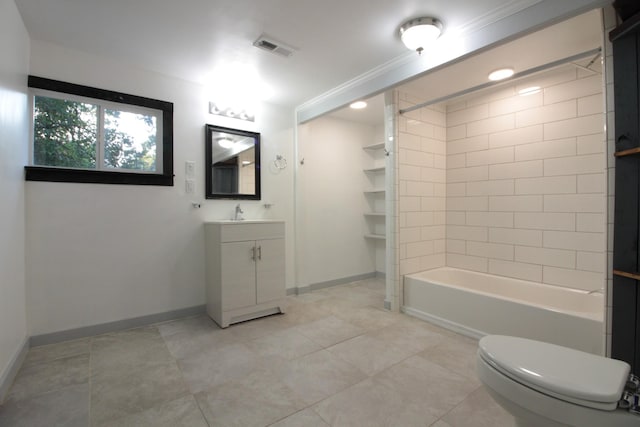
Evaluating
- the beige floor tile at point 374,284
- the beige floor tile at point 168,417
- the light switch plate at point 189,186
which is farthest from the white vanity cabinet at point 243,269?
the beige floor tile at point 374,284

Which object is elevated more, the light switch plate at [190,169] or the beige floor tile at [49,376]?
the light switch plate at [190,169]

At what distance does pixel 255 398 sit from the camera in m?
1.63

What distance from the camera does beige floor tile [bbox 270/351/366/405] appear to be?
5.56 ft

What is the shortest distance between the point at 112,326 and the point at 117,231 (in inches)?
32.3

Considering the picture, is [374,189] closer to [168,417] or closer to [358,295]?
[358,295]

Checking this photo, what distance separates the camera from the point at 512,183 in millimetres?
2938

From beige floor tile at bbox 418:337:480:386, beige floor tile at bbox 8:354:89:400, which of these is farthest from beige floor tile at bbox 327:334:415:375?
beige floor tile at bbox 8:354:89:400

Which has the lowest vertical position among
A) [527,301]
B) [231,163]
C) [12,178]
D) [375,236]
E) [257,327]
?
[257,327]

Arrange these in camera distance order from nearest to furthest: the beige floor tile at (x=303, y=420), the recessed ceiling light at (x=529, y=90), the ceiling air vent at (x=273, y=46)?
the beige floor tile at (x=303, y=420)
the ceiling air vent at (x=273, y=46)
the recessed ceiling light at (x=529, y=90)

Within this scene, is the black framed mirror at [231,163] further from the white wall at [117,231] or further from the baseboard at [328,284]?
the baseboard at [328,284]

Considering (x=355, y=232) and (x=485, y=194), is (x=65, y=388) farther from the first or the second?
(x=485, y=194)

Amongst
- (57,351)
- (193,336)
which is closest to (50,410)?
(57,351)

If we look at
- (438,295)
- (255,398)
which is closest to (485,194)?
(438,295)

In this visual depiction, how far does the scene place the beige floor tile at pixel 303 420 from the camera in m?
1.42
